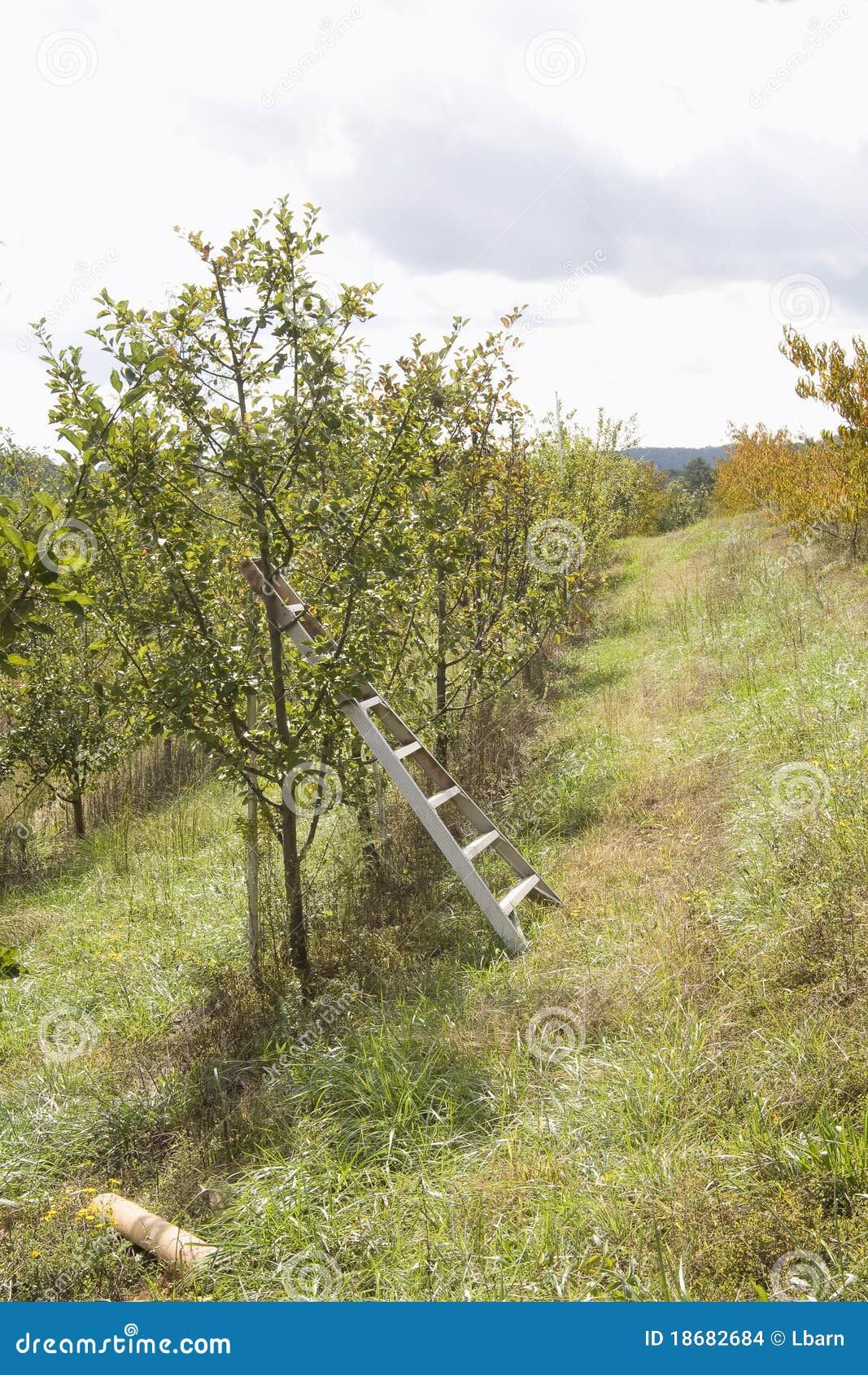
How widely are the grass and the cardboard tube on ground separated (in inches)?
2.5

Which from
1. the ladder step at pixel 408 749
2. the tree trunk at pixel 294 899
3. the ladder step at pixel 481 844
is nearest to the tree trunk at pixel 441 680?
the ladder step at pixel 408 749

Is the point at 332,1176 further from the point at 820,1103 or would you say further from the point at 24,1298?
the point at 820,1103

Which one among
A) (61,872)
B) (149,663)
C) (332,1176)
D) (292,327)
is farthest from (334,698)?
(61,872)

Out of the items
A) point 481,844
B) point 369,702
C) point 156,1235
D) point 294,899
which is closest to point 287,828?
point 294,899

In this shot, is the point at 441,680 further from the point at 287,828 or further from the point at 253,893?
the point at 253,893

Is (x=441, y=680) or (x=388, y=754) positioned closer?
(x=388, y=754)

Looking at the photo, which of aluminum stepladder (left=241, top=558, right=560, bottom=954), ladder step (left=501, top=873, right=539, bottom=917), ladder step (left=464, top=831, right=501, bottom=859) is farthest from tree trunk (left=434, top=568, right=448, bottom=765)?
ladder step (left=501, top=873, right=539, bottom=917)

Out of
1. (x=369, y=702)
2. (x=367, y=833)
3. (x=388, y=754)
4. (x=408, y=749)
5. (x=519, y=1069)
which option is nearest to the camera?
(x=519, y=1069)

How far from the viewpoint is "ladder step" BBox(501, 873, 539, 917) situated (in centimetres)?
474

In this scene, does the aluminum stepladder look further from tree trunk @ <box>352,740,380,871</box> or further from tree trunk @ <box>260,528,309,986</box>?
tree trunk @ <box>352,740,380,871</box>

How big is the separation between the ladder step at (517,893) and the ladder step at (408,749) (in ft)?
3.31

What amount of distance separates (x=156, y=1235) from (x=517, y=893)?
2.55m

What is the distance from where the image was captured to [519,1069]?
11.5ft
